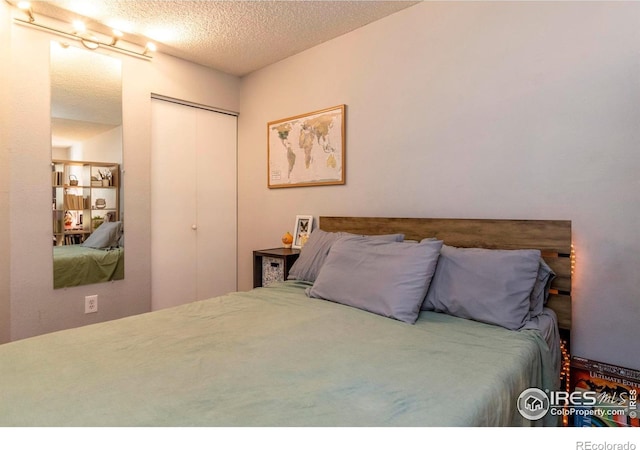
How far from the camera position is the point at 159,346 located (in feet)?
4.37

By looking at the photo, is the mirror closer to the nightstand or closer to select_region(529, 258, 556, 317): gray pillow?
the nightstand

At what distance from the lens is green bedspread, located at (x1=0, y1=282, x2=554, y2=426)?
0.90m

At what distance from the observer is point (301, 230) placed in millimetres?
3105

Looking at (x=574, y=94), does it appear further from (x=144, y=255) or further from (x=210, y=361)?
(x=144, y=255)

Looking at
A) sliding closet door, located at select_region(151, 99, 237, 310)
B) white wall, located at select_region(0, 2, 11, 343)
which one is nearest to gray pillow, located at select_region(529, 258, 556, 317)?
sliding closet door, located at select_region(151, 99, 237, 310)

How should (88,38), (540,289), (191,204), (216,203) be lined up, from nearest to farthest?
(540,289) → (88,38) → (191,204) → (216,203)

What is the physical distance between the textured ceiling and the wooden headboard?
150cm

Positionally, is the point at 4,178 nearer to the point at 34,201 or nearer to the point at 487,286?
the point at 34,201

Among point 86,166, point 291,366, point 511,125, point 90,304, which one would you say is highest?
point 511,125

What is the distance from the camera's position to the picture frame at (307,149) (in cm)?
284

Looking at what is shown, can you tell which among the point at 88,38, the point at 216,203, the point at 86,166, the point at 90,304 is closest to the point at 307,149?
the point at 216,203

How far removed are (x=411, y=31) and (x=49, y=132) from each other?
2.61m

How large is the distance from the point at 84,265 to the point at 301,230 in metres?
1.69
